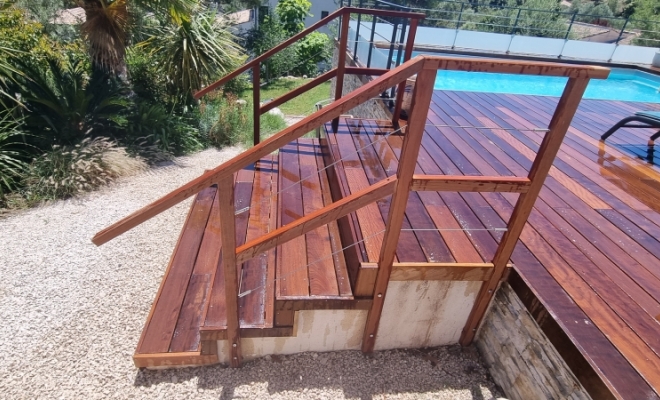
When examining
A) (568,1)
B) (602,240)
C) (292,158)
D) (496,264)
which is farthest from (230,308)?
(568,1)

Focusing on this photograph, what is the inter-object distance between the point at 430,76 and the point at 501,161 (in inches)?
80.0

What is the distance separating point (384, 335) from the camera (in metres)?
2.17

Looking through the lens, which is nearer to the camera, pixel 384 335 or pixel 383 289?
pixel 383 289

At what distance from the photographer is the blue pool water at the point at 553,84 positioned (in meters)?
8.74

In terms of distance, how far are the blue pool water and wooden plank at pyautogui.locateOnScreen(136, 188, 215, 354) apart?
23.7 feet

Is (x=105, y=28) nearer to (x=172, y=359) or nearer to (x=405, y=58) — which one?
(x=405, y=58)

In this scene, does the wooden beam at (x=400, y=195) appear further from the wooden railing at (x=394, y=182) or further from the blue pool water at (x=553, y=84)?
the blue pool water at (x=553, y=84)

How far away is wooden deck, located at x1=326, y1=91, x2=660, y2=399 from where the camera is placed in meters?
1.64

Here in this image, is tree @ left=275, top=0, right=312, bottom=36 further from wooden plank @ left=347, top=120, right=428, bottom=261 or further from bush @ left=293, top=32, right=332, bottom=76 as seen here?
wooden plank @ left=347, top=120, right=428, bottom=261

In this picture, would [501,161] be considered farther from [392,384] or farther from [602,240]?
[392,384]

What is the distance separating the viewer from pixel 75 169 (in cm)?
406

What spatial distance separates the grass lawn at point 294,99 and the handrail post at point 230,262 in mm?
7734

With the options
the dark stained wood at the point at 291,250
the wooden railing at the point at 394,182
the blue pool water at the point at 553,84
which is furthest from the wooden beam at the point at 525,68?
the blue pool water at the point at 553,84

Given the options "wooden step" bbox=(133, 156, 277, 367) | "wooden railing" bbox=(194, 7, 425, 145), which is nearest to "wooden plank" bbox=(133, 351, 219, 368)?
"wooden step" bbox=(133, 156, 277, 367)
